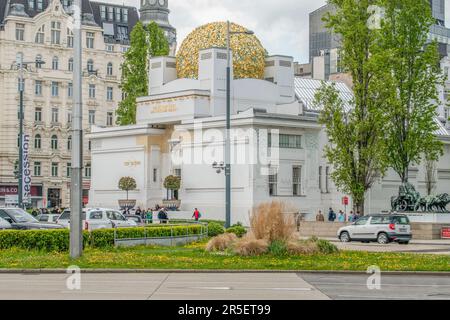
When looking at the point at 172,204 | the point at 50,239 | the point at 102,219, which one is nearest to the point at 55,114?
the point at 172,204

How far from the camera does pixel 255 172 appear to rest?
67.9 m

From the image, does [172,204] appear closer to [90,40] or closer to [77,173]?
[90,40]

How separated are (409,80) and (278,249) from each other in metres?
27.9

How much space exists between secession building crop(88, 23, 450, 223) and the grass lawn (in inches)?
1335

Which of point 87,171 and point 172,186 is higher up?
point 87,171

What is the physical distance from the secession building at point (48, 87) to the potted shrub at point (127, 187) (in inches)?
1021

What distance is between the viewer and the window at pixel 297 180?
71250 mm

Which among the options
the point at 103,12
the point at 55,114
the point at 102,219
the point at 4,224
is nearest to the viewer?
the point at 4,224

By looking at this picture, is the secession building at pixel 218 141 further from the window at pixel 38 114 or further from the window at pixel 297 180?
the window at pixel 38 114

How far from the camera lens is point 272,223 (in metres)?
31.2

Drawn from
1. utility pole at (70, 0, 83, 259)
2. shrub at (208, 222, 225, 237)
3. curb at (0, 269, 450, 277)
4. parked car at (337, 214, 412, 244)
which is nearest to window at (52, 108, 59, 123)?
shrub at (208, 222, 225, 237)

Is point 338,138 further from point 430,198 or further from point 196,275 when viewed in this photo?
point 196,275

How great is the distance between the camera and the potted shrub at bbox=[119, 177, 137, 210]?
7569cm

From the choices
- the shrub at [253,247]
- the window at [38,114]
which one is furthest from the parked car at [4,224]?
the window at [38,114]
